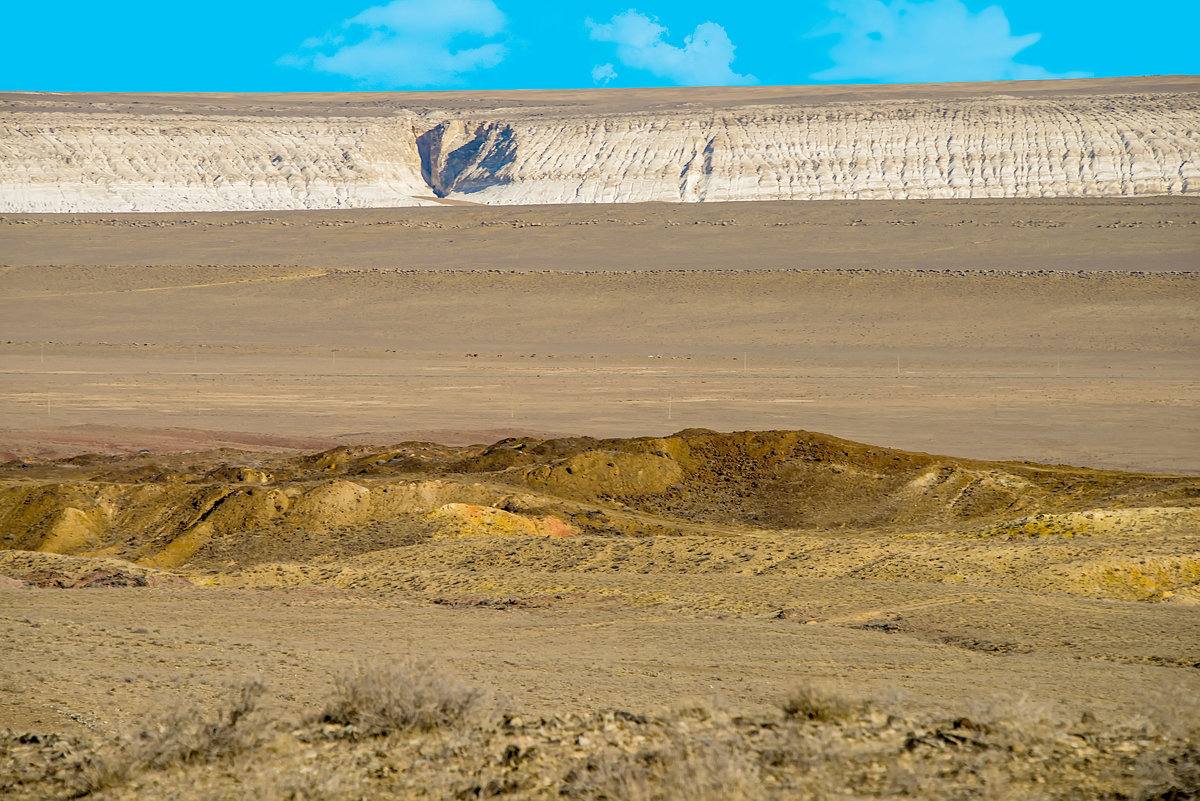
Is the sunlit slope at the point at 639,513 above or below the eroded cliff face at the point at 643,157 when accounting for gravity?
below

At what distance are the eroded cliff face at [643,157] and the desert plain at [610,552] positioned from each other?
29.6 m

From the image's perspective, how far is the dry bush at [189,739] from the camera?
14.3ft

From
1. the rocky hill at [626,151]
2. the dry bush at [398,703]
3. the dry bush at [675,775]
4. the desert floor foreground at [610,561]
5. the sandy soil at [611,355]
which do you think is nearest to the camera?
the dry bush at [675,775]

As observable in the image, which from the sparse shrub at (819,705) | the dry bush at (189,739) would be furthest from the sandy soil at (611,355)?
the dry bush at (189,739)

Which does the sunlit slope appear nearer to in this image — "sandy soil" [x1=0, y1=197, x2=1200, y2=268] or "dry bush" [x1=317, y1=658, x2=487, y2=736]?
"dry bush" [x1=317, y1=658, x2=487, y2=736]

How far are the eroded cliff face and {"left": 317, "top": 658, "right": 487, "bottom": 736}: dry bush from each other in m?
67.5

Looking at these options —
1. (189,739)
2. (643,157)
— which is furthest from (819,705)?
(643,157)

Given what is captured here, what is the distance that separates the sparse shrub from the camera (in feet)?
15.7

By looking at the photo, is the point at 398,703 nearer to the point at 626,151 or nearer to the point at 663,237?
the point at 663,237

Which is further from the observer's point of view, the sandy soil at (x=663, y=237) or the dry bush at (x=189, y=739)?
the sandy soil at (x=663, y=237)

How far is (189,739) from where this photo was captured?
14.6ft

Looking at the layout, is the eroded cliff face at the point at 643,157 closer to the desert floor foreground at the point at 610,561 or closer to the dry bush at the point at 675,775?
the desert floor foreground at the point at 610,561

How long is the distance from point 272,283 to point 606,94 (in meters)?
55.7

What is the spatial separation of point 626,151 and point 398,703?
246 ft
